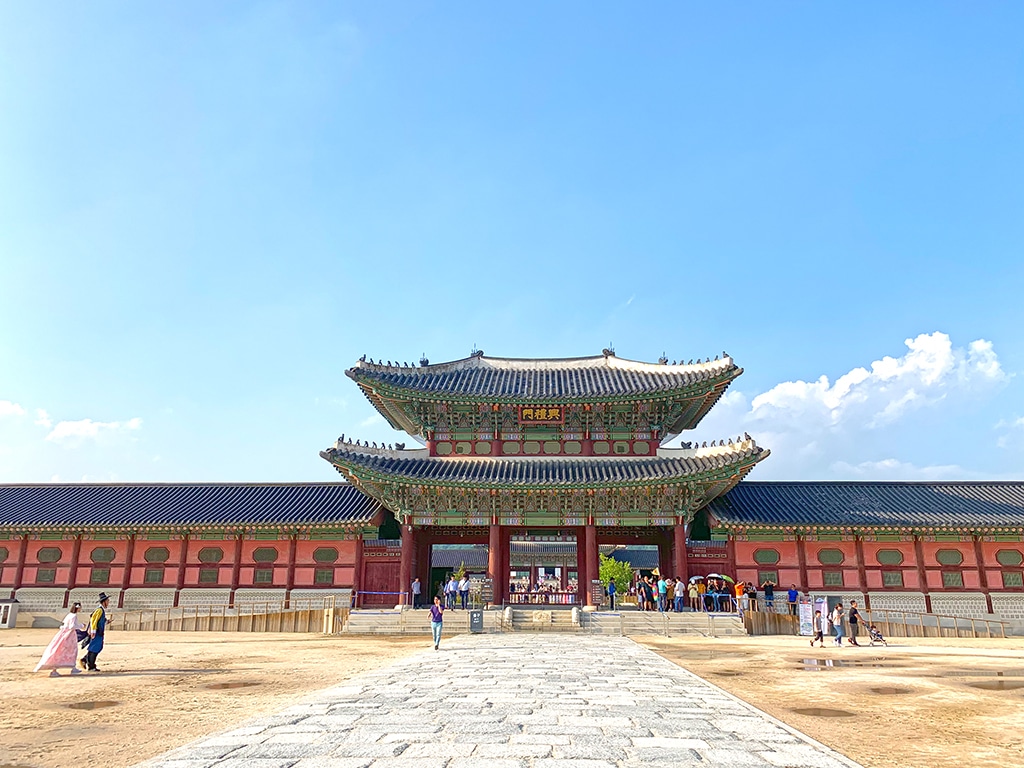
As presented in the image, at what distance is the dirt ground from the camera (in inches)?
313

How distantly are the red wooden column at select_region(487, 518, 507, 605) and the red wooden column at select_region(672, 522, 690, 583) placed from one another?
7.16 m

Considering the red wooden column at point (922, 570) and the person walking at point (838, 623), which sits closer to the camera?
the person walking at point (838, 623)

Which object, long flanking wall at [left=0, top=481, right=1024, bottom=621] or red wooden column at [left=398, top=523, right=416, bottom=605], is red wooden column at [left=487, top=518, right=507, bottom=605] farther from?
long flanking wall at [left=0, top=481, right=1024, bottom=621]

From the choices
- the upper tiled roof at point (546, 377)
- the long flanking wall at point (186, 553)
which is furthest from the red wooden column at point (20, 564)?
the upper tiled roof at point (546, 377)

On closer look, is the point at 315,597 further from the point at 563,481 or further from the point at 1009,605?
the point at 1009,605

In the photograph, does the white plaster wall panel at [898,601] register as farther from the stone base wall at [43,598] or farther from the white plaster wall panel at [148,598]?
the stone base wall at [43,598]

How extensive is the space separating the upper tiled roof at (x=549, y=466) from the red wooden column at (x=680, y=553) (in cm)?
241

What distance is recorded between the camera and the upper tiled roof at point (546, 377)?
103ft

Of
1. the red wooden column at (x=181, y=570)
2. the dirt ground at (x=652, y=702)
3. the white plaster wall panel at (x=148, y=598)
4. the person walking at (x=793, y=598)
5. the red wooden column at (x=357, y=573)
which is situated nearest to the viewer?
the dirt ground at (x=652, y=702)

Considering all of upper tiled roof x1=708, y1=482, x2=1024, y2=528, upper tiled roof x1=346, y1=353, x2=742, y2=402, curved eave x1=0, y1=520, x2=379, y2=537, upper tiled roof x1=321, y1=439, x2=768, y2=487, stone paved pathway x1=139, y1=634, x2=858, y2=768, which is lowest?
stone paved pathway x1=139, y1=634, x2=858, y2=768

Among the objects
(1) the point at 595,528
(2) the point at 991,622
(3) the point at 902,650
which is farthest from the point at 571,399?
(2) the point at 991,622

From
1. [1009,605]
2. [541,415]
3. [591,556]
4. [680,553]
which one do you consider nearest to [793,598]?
[680,553]

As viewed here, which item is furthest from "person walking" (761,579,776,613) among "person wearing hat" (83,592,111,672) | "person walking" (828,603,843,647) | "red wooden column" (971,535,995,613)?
"person wearing hat" (83,592,111,672)

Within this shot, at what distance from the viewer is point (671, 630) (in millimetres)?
25109
